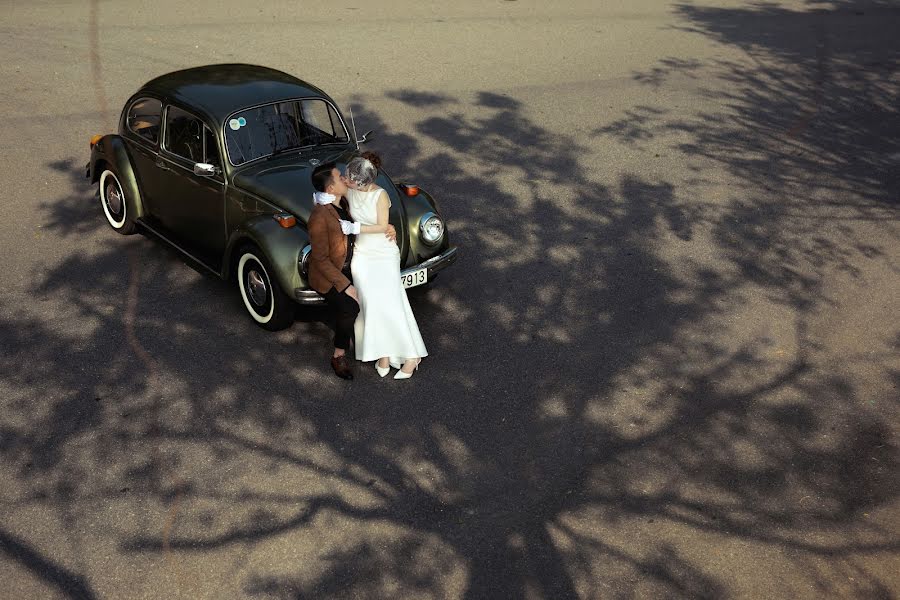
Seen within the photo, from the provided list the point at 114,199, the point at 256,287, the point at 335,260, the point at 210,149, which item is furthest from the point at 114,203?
the point at 335,260

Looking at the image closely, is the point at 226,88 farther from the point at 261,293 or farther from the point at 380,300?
the point at 380,300

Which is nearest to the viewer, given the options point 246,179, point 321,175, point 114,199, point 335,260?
point 335,260

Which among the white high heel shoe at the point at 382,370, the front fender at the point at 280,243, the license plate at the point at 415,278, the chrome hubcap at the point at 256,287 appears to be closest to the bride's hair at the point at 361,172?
the front fender at the point at 280,243

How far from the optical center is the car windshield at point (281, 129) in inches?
289

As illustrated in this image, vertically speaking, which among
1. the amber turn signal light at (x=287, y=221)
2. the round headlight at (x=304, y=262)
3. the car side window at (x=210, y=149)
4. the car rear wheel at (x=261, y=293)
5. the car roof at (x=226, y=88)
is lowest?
the car rear wheel at (x=261, y=293)

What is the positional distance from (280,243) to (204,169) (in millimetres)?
1058

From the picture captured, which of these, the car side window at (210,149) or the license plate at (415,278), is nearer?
the license plate at (415,278)

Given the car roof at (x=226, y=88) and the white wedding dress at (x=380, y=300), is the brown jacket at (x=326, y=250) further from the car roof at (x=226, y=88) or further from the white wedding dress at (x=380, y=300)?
the car roof at (x=226, y=88)

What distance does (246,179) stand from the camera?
7199 millimetres

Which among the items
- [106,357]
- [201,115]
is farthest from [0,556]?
[201,115]

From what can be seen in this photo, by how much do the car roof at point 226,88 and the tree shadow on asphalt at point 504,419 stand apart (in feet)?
5.08

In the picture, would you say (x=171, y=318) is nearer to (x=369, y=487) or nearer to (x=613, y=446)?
(x=369, y=487)

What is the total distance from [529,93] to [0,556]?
1013 centimetres

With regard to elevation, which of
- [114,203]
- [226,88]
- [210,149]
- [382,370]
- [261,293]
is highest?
[226,88]
